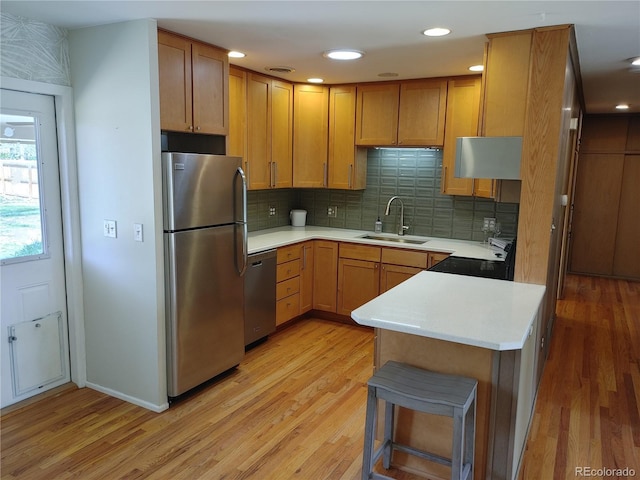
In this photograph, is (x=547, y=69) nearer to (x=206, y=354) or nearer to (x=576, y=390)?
(x=576, y=390)

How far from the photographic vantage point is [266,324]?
407 cm

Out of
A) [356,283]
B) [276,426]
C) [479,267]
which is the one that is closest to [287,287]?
[356,283]

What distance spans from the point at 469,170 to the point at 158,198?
1.86 meters

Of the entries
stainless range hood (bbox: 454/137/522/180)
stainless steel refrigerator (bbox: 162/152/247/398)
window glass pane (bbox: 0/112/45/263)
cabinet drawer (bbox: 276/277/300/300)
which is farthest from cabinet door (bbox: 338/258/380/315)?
window glass pane (bbox: 0/112/45/263)

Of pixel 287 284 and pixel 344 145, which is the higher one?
pixel 344 145

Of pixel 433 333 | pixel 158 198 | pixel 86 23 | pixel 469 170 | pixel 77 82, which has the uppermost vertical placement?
pixel 86 23

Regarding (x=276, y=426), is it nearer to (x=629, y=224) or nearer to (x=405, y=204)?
(x=405, y=204)

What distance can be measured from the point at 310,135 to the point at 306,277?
1.42 meters

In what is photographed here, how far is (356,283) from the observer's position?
4.55 metres

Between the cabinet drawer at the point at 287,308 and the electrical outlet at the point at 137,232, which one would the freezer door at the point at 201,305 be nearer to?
the electrical outlet at the point at 137,232

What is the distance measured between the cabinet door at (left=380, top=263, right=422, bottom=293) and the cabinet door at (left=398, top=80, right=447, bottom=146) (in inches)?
45.6

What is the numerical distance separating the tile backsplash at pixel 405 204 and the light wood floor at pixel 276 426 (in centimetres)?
138

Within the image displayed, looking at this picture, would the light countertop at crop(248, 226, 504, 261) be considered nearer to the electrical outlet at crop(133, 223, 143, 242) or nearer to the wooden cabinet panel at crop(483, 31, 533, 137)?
the electrical outlet at crop(133, 223, 143, 242)

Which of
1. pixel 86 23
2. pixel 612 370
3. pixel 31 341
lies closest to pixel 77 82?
pixel 86 23
